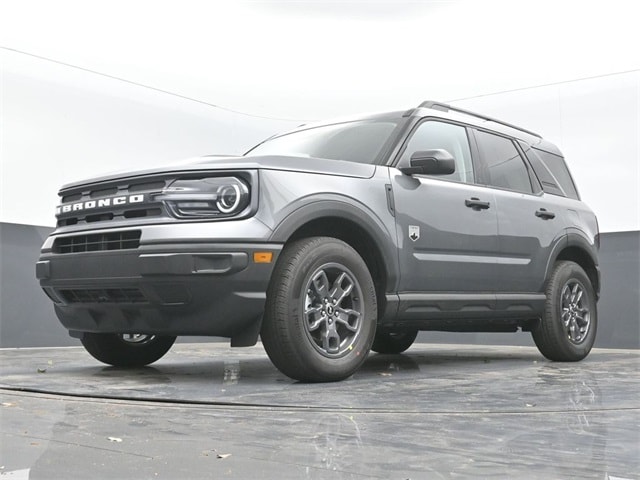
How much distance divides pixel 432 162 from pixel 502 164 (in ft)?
5.27

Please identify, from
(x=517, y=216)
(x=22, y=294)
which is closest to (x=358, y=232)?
(x=517, y=216)

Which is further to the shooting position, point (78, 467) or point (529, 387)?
point (529, 387)

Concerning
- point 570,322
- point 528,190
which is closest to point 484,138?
point 528,190

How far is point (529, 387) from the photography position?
5027 mm

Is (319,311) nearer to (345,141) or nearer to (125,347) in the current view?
(345,141)

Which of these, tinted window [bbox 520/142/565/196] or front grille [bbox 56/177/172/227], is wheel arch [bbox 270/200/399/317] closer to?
front grille [bbox 56/177/172/227]

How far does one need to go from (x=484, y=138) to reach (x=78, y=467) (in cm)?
499

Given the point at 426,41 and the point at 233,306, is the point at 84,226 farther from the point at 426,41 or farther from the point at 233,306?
the point at 426,41

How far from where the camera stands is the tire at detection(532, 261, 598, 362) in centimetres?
702

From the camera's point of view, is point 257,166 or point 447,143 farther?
point 447,143

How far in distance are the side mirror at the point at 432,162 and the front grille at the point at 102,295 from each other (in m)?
2.01

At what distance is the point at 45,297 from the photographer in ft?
31.3

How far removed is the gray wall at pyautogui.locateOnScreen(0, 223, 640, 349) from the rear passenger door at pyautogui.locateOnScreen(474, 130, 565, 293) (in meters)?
3.05

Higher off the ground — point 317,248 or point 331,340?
point 317,248
